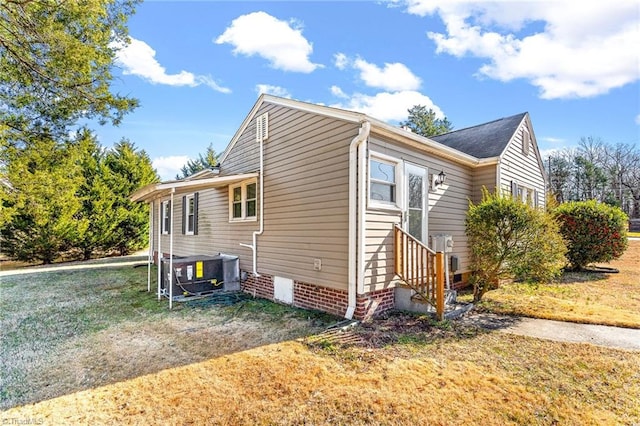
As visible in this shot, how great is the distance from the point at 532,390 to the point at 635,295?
6.38 meters

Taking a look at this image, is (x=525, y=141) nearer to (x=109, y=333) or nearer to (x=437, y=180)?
(x=437, y=180)

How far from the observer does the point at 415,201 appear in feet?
21.2

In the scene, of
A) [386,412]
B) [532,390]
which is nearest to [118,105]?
[386,412]

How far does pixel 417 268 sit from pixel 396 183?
5.23 ft

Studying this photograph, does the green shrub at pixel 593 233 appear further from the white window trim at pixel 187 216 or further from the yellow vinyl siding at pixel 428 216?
the white window trim at pixel 187 216

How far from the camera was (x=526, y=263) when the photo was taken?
570 cm

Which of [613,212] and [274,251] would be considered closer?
[274,251]

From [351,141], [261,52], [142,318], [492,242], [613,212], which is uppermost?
[261,52]

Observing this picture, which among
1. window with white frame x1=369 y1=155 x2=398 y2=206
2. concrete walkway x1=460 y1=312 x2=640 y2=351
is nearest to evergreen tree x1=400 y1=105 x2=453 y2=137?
window with white frame x1=369 y1=155 x2=398 y2=206

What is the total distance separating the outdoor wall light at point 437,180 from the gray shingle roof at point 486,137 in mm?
2023

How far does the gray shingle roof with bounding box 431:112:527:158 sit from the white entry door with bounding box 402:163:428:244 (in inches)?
110

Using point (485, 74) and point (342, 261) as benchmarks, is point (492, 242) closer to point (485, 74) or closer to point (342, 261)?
point (342, 261)

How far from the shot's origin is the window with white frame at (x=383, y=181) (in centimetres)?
556

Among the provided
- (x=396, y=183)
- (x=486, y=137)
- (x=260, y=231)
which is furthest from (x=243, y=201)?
(x=486, y=137)
